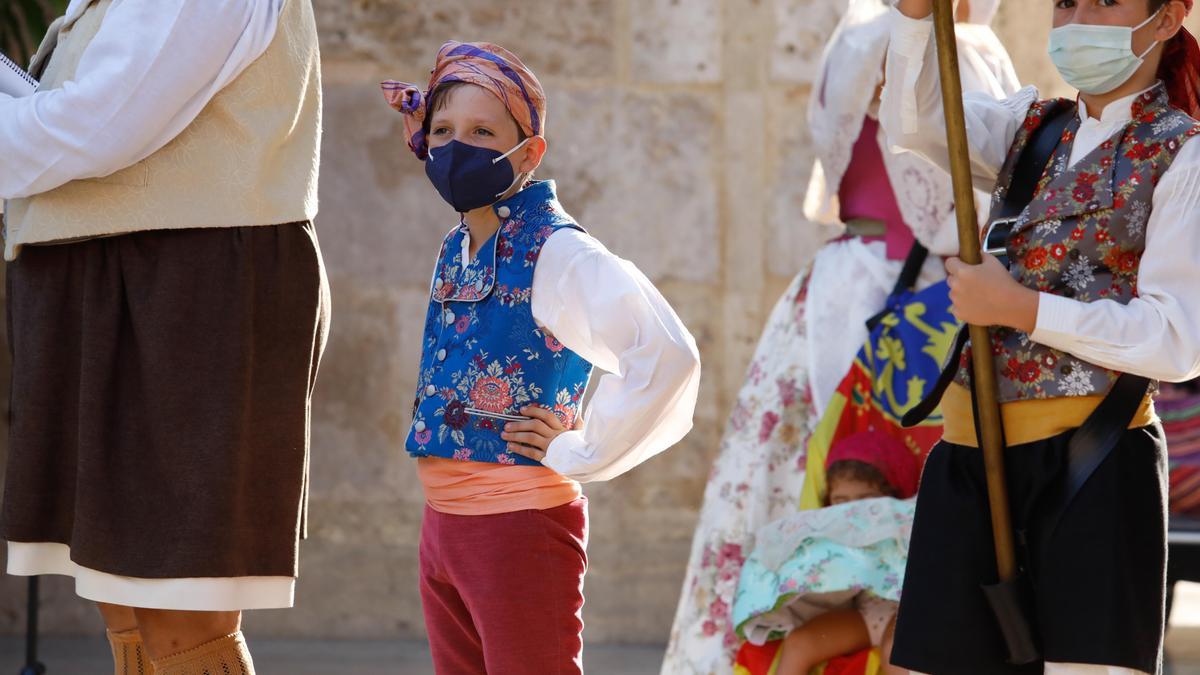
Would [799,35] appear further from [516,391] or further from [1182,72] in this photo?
[516,391]

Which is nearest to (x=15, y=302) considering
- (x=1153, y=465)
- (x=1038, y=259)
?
(x=1038, y=259)

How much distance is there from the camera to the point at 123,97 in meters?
2.78

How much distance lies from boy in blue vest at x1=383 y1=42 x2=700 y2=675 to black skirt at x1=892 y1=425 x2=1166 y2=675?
481 mm

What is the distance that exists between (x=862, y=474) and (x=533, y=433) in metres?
1.20

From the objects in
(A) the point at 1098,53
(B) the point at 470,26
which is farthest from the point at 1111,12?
(B) the point at 470,26

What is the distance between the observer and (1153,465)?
2.59 m

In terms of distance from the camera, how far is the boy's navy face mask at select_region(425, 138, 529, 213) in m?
2.83

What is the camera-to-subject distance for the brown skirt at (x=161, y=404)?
2.83 metres

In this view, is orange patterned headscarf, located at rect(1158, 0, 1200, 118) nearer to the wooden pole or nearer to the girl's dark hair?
the wooden pole

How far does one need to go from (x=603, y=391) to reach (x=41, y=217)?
1.04 meters

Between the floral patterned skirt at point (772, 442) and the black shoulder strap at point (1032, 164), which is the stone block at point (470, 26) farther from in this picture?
the black shoulder strap at point (1032, 164)

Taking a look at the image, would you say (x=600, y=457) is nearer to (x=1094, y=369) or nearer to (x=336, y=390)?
(x=1094, y=369)

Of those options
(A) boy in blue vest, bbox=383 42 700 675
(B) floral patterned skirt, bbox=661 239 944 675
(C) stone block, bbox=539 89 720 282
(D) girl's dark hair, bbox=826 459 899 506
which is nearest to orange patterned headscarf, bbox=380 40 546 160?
(A) boy in blue vest, bbox=383 42 700 675

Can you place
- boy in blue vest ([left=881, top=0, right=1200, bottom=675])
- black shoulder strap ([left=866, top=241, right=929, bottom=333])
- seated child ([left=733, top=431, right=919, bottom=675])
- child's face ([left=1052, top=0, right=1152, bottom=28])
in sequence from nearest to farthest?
boy in blue vest ([left=881, top=0, right=1200, bottom=675]) < child's face ([left=1052, top=0, right=1152, bottom=28]) < seated child ([left=733, top=431, right=919, bottom=675]) < black shoulder strap ([left=866, top=241, right=929, bottom=333])
